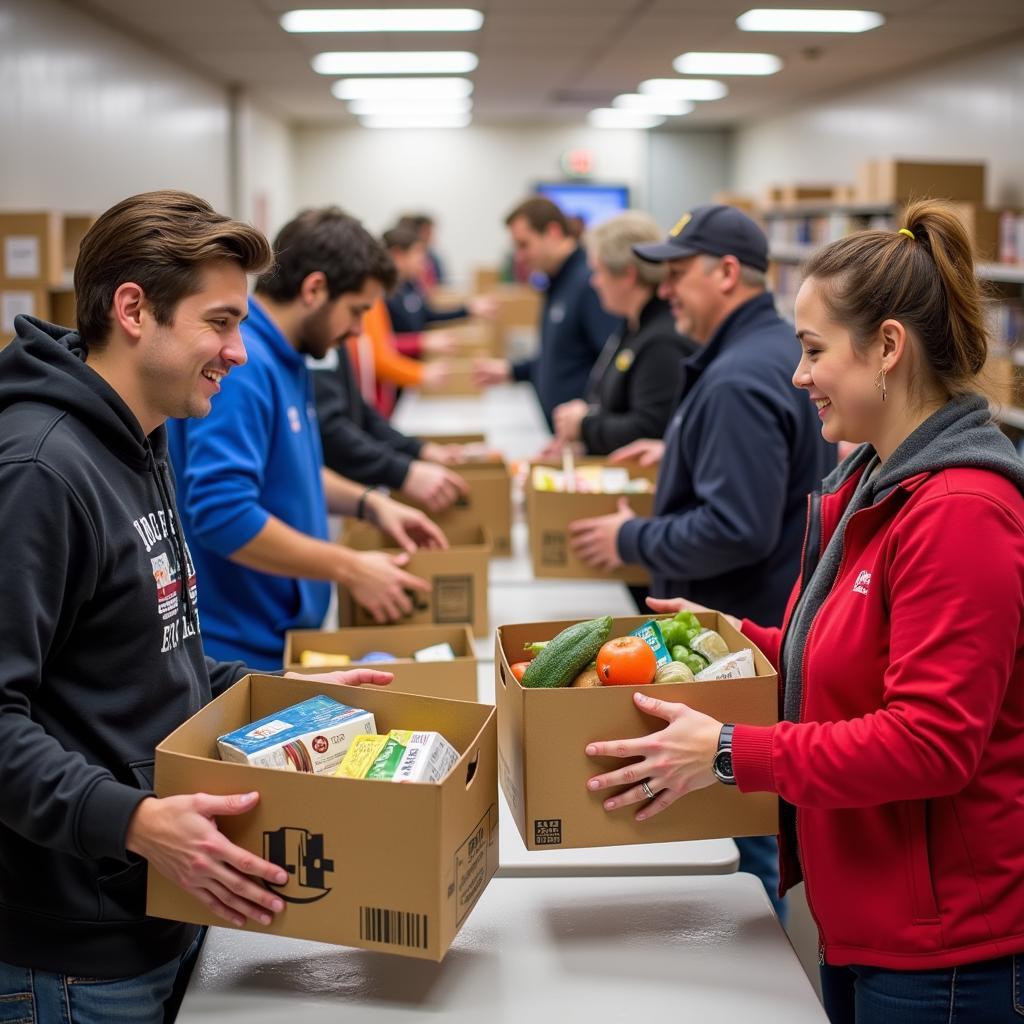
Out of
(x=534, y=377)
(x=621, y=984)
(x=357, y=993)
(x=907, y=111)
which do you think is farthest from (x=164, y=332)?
(x=907, y=111)

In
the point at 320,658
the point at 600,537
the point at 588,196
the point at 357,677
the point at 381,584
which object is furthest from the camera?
the point at 588,196

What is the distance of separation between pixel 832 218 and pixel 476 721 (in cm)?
720

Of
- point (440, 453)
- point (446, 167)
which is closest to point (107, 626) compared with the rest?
point (440, 453)

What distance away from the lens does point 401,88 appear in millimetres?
9430

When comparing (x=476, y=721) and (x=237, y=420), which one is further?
(x=237, y=420)

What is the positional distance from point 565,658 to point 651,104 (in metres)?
10.3

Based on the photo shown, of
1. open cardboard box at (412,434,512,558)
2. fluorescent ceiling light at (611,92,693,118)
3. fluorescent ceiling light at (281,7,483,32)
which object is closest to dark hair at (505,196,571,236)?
fluorescent ceiling light at (281,7,483,32)

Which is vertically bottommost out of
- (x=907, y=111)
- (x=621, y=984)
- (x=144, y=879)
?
(x=621, y=984)

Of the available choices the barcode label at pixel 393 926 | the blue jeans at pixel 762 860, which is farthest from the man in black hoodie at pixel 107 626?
the blue jeans at pixel 762 860

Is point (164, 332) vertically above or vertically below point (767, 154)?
→ below

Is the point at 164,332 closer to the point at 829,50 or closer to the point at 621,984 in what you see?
the point at 621,984

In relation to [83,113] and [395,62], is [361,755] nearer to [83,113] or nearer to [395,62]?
[83,113]

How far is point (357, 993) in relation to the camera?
1.40 m

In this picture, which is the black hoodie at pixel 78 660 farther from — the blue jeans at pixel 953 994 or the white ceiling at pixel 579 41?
the white ceiling at pixel 579 41
